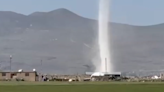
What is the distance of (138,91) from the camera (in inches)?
1362

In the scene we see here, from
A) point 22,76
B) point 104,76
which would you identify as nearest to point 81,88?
point 22,76

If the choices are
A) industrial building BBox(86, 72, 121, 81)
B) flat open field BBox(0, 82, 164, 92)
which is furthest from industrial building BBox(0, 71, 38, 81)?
flat open field BBox(0, 82, 164, 92)

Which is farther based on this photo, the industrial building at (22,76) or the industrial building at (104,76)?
the industrial building at (104,76)

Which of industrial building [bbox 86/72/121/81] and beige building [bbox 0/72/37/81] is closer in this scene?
beige building [bbox 0/72/37/81]

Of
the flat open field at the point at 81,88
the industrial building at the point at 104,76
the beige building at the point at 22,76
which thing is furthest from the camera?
the industrial building at the point at 104,76

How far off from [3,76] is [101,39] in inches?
2111

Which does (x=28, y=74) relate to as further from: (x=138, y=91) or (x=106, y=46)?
(x=138, y=91)

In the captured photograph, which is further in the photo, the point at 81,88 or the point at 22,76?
the point at 22,76

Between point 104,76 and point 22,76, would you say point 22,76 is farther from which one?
point 104,76

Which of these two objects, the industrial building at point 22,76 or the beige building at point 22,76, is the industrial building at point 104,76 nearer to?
the industrial building at point 22,76

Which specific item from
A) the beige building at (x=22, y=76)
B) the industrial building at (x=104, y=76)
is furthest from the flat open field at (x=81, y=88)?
the industrial building at (x=104, y=76)

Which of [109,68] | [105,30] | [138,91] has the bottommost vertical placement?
[138,91]

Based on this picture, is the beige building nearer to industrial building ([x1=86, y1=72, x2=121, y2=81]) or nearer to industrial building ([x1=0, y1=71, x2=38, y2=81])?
industrial building ([x1=0, y1=71, x2=38, y2=81])

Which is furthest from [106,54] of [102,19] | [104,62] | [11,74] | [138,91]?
[138,91]
